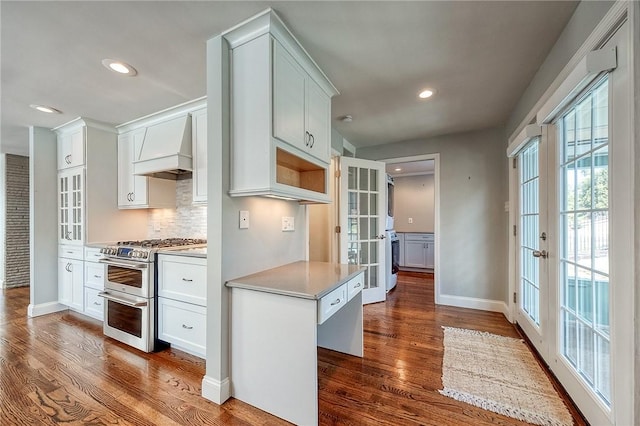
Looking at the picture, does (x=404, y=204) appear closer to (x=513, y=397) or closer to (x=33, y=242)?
(x=513, y=397)

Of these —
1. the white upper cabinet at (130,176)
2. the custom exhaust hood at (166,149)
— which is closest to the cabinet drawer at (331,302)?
the custom exhaust hood at (166,149)

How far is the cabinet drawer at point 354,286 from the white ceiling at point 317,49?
5.38ft

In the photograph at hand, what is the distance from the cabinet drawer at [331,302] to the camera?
142cm

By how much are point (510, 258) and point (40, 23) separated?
4.41 meters

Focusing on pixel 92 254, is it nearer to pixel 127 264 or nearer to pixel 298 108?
pixel 127 264

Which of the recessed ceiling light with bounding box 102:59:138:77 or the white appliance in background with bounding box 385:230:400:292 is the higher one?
the recessed ceiling light with bounding box 102:59:138:77

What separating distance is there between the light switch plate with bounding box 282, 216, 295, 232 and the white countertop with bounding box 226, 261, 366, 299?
322 millimetres

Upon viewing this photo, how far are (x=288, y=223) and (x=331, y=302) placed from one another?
918 millimetres

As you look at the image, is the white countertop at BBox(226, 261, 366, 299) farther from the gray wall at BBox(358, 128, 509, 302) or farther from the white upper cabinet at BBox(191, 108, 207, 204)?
the gray wall at BBox(358, 128, 509, 302)

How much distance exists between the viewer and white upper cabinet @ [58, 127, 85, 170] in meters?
3.14

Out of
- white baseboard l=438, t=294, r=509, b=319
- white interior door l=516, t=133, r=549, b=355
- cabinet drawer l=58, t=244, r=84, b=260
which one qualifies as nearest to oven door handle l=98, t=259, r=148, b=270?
cabinet drawer l=58, t=244, r=84, b=260

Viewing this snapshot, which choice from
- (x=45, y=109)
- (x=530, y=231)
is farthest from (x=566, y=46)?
(x=45, y=109)

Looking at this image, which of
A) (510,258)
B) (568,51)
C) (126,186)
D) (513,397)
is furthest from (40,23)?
(510,258)

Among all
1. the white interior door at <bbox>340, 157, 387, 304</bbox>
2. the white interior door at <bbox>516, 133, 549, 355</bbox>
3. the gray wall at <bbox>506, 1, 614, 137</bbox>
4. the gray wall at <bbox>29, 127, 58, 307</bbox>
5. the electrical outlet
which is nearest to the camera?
the gray wall at <bbox>506, 1, 614, 137</bbox>
